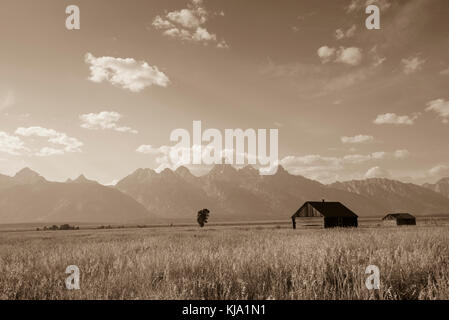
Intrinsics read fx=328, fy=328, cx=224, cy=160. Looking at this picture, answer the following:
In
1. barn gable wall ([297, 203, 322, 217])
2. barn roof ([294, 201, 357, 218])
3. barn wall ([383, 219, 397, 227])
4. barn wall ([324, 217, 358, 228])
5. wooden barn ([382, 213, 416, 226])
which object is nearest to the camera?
barn wall ([324, 217, 358, 228])

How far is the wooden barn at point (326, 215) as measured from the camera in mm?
49312

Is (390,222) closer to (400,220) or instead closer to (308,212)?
(400,220)

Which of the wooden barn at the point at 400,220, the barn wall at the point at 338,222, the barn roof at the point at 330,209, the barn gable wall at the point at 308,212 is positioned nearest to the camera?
the barn wall at the point at 338,222

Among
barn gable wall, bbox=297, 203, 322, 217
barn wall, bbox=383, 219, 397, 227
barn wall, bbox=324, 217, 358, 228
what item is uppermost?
barn gable wall, bbox=297, 203, 322, 217

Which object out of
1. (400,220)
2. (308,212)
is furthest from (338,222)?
(400,220)

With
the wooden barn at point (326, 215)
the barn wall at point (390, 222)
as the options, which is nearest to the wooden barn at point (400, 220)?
the barn wall at point (390, 222)

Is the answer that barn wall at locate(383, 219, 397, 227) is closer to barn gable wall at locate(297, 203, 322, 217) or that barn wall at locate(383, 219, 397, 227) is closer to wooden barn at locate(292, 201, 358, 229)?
wooden barn at locate(292, 201, 358, 229)

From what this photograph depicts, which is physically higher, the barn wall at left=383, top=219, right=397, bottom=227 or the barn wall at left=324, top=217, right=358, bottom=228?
the barn wall at left=324, top=217, right=358, bottom=228

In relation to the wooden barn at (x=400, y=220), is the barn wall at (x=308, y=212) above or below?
above

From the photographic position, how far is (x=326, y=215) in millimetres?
49125

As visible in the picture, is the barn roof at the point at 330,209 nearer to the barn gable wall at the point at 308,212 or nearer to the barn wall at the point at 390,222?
the barn gable wall at the point at 308,212

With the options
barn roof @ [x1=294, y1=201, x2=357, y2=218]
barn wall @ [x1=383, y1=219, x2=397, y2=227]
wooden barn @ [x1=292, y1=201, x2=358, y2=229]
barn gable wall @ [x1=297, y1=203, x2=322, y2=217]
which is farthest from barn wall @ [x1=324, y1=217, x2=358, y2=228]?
barn wall @ [x1=383, y1=219, x2=397, y2=227]

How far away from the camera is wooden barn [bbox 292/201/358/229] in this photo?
49312 millimetres

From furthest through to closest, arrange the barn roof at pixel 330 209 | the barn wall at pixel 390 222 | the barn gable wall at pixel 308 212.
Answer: the barn wall at pixel 390 222
the barn roof at pixel 330 209
the barn gable wall at pixel 308 212
